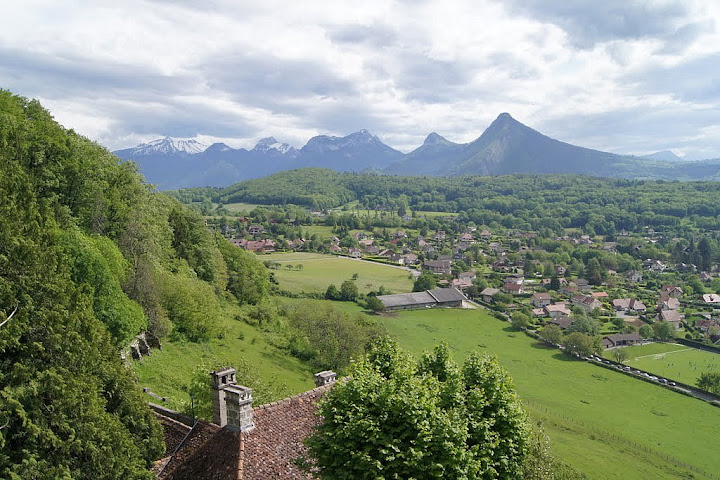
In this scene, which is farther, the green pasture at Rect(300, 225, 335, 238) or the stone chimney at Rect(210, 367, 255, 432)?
the green pasture at Rect(300, 225, 335, 238)

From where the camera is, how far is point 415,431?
1395cm

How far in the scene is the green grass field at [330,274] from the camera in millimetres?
97125

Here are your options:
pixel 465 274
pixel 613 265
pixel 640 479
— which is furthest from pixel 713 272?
pixel 640 479

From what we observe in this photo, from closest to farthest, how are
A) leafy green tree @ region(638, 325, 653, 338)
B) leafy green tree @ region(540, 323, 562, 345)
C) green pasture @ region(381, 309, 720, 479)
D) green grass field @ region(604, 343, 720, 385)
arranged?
green pasture @ region(381, 309, 720, 479)
green grass field @ region(604, 343, 720, 385)
leafy green tree @ region(540, 323, 562, 345)
leafy green tree @ region(638, 325, 653, 338)

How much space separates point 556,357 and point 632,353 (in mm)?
14931

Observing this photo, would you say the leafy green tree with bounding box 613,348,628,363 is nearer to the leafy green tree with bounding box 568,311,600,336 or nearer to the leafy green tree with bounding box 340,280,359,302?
the leafy green tree with bounding box 568,311,600,336

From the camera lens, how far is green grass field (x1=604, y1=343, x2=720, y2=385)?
221 ft

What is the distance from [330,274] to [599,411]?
6517cm

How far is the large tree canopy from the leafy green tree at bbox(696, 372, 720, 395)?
58414 millimetres

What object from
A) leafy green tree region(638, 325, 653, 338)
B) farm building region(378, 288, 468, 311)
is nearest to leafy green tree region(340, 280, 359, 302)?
farm building region(378, 288, 468, 311)

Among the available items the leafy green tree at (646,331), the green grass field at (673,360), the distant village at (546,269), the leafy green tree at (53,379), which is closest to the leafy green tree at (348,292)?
the distant village at (546,269)

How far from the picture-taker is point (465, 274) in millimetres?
125938

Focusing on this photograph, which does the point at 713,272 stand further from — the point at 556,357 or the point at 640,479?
the point at 640,479

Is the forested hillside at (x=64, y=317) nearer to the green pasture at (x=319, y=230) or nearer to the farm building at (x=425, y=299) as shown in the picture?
the farm building at (x=425, y=299)
